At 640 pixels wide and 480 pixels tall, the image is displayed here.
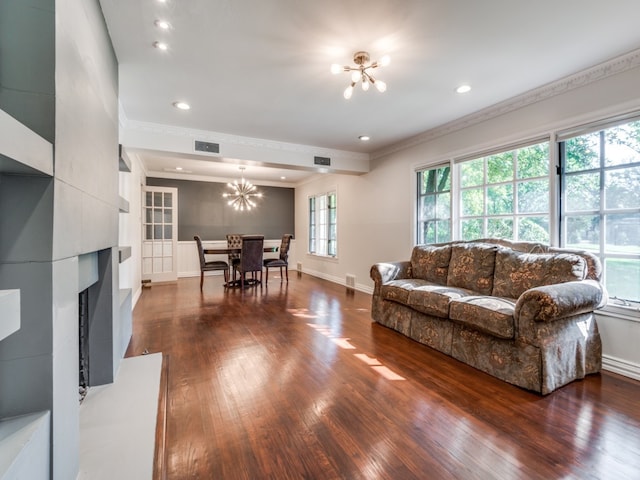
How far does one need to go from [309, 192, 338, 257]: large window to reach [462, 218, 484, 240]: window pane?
2990 mm

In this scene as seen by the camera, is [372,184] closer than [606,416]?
No

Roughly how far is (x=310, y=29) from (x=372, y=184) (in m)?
3.47

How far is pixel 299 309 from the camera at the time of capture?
429 cm

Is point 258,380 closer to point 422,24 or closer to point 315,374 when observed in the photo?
point 315,374

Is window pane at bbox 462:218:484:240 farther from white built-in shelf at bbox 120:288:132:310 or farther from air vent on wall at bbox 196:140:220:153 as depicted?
white built-in shelf at bbox 120:288:132:310

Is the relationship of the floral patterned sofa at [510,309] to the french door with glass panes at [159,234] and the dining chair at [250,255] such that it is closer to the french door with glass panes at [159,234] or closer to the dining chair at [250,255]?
the dining chair at [250,255]

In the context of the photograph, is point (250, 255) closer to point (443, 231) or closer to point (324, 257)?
point (324, 257)

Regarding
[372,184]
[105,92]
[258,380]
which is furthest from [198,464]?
[372,184]

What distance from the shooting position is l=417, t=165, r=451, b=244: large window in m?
4.05

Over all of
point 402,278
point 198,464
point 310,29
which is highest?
point 310,29

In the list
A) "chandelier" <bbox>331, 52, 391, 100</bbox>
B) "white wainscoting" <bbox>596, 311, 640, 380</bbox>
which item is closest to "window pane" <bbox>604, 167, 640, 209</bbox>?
"white wainscoting" <bbox>596, 311, 640, 380</bbox>

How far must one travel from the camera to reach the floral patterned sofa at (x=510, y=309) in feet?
6.84

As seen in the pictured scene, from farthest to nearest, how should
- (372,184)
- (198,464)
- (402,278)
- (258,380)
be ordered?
(372,184), (402,278), (258,380), (198,464)

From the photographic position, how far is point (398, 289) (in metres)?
3.24
